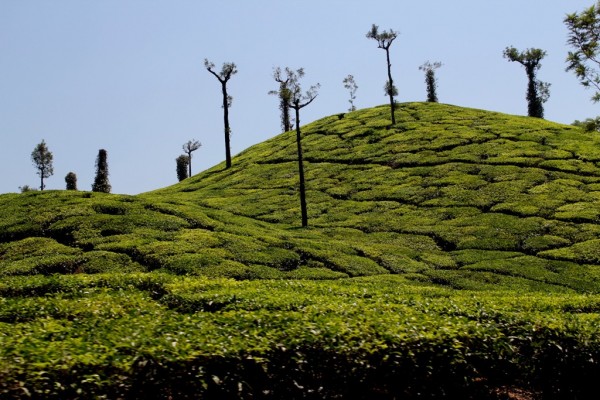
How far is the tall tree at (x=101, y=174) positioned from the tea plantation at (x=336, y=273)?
949cm

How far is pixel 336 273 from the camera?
3241 cm

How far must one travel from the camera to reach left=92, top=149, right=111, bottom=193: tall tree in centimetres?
6141

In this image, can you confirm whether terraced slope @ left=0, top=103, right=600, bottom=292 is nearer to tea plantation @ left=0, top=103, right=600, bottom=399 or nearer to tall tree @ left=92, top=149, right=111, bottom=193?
tea plantation @ left=0, top=103, right=600, bottom=399

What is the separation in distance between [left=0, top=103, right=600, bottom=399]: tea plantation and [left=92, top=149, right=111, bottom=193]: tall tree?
9489 mm

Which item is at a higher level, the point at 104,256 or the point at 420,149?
the point at 420,149

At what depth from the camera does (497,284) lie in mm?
31719

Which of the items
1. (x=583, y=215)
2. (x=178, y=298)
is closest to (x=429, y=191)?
(x=583, y=215)

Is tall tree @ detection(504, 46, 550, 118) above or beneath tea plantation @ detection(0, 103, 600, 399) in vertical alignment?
above

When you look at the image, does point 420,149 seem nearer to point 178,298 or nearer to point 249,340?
point 178,298

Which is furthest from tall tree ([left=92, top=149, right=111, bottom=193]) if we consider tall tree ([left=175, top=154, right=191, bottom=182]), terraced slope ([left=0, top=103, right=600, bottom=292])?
tall tree ([left=175, top=154, right=191, bottom=182])

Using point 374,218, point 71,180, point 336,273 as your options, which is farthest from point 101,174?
point 336,273

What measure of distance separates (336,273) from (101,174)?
37688 millimetres

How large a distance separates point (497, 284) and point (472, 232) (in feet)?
34.0

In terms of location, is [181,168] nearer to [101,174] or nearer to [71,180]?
[71,180]
